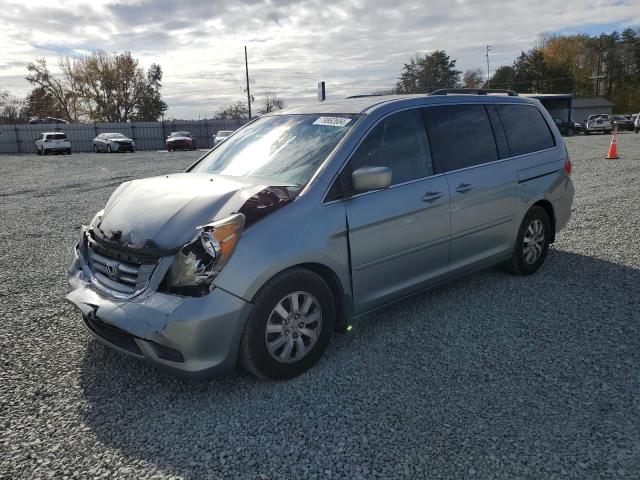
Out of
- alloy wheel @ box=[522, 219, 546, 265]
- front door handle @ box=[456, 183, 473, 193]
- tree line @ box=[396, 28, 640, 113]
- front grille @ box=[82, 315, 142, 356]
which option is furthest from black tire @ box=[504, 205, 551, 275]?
tree line @ box=[396, 28, 640, 113]

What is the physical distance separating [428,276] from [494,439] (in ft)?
5.25

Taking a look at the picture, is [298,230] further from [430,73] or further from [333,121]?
[430,73]

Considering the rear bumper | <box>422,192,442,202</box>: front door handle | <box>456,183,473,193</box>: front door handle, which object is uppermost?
<box>456,183,473,193</box>: front door handle

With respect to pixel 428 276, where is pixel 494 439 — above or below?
below

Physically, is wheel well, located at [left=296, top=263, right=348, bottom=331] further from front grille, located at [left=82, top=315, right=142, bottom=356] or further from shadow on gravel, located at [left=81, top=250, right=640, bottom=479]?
front grille, located at [left=82, top=315, right=142, bottom=356]

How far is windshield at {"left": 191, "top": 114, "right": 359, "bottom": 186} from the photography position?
3619mm

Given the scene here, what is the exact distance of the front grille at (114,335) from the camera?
2.99 metres

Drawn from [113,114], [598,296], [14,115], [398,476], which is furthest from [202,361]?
[14,115]

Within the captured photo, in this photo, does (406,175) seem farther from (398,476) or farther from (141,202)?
(398,476)

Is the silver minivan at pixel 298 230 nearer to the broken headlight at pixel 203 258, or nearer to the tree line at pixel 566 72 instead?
the broken headlight at pixel 203 258

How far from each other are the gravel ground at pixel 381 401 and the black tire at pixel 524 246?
10.6 inches

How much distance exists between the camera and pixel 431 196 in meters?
3.96

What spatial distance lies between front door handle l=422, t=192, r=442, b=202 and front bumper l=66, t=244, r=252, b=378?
5.62ft

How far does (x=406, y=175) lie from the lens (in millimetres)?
3881
